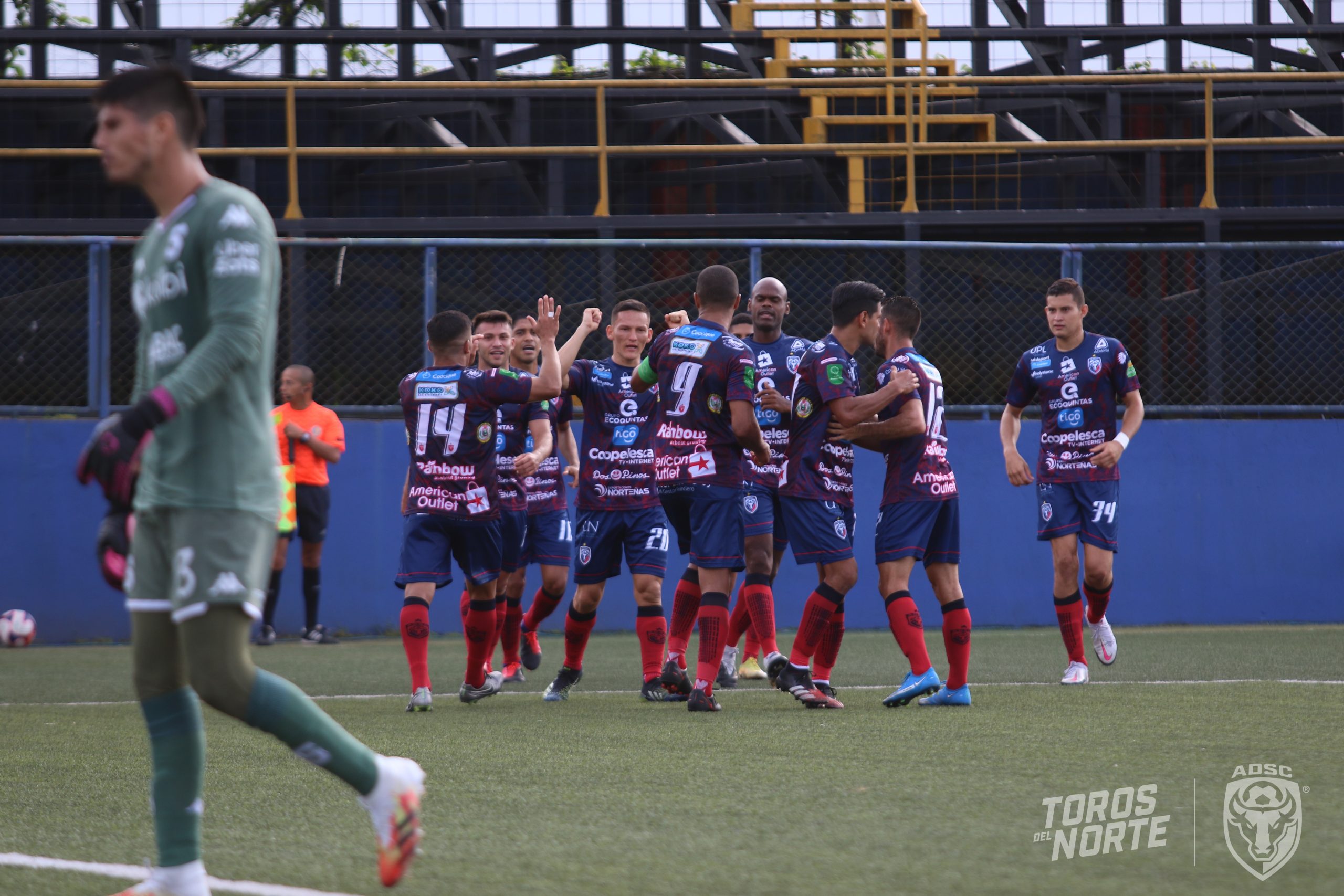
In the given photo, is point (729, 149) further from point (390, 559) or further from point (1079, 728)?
point (1079, 728)

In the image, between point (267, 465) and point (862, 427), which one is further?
point (862, 427)

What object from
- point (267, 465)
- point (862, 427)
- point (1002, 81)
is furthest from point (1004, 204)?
point (267, 465)

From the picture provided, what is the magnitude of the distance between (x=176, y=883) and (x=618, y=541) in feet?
16.5

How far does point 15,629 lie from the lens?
34.6ft

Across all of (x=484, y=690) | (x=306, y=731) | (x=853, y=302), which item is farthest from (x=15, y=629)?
(x=306, y=731)

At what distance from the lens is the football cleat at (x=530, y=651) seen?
957 cm

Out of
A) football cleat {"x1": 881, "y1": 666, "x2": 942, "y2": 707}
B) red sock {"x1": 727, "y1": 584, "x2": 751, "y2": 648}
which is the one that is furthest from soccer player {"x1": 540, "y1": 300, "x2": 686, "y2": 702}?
football cleat {"x1": 881, "y1": 666, "x2": 942, "y2": 707}

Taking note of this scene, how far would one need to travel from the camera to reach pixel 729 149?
13430mm

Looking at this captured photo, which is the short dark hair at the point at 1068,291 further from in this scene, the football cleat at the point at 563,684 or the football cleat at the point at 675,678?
the football cleat at the point at 563,684

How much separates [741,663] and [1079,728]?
3630mm

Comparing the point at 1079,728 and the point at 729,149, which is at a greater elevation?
the point at 729,149

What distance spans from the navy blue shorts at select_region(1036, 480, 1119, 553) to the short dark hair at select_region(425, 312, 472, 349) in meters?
3.64

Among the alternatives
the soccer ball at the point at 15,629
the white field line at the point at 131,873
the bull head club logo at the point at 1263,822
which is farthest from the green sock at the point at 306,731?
the soccer ball at the point at 15,629

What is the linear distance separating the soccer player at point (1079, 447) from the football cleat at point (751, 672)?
190 cm
